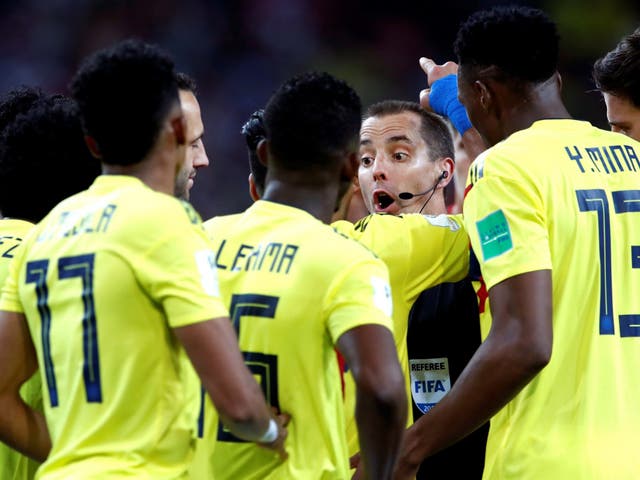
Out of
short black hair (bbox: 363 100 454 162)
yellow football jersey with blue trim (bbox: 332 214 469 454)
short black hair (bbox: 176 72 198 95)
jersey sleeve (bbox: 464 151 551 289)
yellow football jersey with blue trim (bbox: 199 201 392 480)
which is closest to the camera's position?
yellow football jersey with blue trim (bbox: 199 201 392 480)

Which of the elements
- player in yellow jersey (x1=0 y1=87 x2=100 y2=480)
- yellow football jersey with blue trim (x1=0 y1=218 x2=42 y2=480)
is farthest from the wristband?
player in yellow jersey (x1=0 y1=87 x2=100 y2=480)

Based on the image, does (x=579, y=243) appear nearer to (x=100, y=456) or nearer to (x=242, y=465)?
(x=242, y=465)

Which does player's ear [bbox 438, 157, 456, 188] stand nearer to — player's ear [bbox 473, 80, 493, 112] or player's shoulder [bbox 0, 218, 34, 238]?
player's ear [bbox 473, 80, 493, 112]

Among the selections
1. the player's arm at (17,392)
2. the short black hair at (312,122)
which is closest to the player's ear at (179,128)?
the short black hair at (312,122)

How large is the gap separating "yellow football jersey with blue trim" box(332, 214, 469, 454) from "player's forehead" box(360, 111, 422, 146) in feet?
3.41

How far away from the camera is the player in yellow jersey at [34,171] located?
365cm

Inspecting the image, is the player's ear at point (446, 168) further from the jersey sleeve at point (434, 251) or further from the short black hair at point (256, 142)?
the short black hair at point (256, 142)

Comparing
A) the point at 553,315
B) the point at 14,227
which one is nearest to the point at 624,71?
the point at 553,315

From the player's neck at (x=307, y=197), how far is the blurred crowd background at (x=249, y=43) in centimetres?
719

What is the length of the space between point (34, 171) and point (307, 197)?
1.15 metres

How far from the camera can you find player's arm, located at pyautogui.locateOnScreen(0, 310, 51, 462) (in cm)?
287

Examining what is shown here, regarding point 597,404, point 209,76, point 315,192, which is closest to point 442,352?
point 597,404

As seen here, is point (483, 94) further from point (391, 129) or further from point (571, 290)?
point (391, 129)

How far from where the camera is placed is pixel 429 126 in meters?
5.00
